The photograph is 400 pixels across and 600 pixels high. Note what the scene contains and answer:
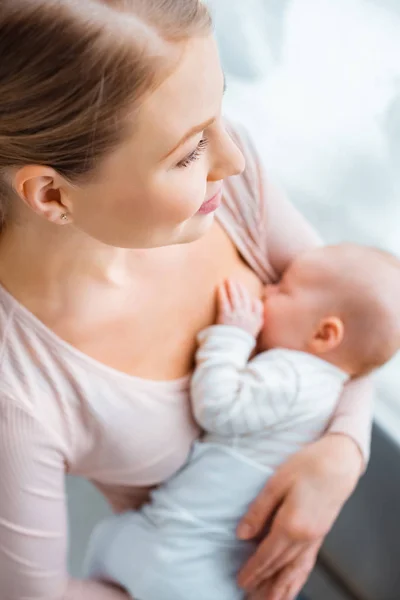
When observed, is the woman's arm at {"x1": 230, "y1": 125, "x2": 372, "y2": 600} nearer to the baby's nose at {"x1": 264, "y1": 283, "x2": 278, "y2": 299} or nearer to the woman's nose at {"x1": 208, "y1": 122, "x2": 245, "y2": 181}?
the baby's nose at {"x1": 264, "y1": 283, "x2": 278, "y2": 299}

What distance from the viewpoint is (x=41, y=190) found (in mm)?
584

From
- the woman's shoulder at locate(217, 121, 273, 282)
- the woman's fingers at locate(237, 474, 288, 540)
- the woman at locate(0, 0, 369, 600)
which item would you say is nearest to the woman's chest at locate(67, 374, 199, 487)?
the woman at locate(0, 0, 369, 600)

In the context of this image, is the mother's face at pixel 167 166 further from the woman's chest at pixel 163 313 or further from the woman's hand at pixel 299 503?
the woman's hand at pixel 299 503

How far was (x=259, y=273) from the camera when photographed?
0.96m

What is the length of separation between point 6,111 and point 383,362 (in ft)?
1.99

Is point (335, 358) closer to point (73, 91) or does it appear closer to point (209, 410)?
point (209, 410)

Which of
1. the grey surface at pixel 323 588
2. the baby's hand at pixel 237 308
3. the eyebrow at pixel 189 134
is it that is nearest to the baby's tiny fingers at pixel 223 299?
the baby's hand at pixel 237 308

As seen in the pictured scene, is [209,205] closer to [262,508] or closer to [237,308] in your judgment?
[237,308]

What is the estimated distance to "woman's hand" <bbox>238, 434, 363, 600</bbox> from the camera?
2.78 feet

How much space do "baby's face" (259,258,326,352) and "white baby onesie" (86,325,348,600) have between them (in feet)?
0.09

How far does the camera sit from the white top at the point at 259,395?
32.6 inches

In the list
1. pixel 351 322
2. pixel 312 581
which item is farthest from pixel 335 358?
pixel 312 581

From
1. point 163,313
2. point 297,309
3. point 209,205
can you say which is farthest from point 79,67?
point 297,309

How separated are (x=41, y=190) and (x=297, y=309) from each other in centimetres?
44
